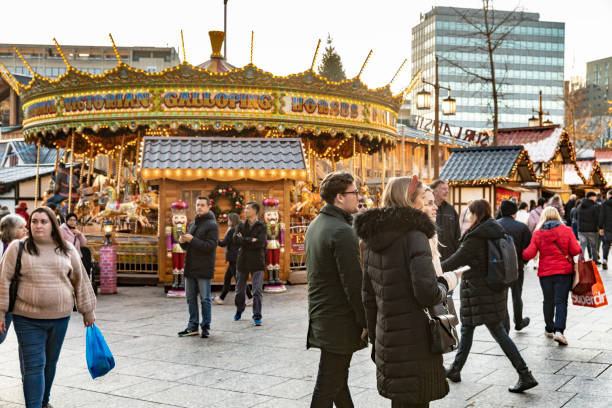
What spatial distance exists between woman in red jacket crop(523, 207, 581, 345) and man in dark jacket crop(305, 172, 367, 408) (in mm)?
4193

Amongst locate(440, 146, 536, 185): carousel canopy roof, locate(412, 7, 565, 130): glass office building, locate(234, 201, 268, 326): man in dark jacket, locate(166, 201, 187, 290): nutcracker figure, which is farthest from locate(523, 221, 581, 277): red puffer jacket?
locate(412, 7, 565, 130): glass office building

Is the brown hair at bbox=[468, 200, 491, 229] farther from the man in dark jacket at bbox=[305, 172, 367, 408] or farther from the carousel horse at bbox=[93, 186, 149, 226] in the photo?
the carousel horse at bbox=[93, 186, 149, 226]

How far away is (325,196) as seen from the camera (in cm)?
486

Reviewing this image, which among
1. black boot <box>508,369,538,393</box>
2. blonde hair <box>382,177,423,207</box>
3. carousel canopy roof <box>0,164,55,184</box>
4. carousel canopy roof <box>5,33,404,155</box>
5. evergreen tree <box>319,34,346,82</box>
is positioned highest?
evergreen tree <box>319,34,346,82</box>

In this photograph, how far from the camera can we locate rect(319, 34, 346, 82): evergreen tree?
6969cm

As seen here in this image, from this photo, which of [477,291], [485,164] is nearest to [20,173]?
[485,164]

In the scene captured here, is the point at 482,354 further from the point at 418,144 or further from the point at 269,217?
the point at 418,144

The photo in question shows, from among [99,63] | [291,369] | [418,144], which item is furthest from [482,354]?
[99,63]

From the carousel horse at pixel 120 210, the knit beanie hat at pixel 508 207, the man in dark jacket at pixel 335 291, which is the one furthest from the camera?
the carousel horse at pixel 120 210

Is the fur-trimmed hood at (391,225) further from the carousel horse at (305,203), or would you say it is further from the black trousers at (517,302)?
the carousel horse at (305,203)

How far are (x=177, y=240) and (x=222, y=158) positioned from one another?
1.91 meters

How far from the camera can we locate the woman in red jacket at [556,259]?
8109 mm

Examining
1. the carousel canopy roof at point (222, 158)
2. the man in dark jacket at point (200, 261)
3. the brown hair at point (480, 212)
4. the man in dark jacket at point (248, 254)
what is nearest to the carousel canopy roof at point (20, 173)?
the carousel canopy roof at point (222, 158)

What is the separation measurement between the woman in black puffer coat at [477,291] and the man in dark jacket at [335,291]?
194 centimetres
